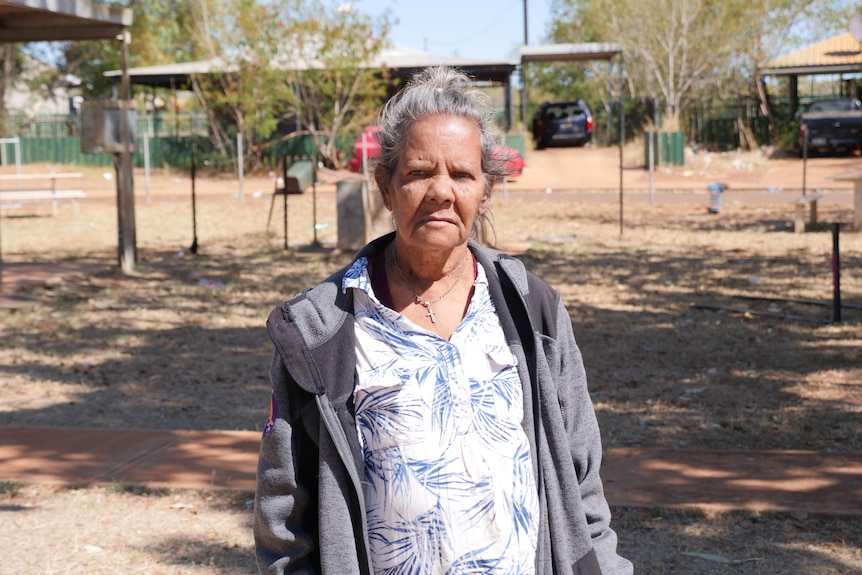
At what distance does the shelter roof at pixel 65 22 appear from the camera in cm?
1152

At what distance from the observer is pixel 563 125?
3709 centimetres

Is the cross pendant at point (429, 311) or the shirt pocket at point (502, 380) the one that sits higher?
the cross pendant at point (429, 311)

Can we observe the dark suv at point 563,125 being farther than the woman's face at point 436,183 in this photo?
Yes

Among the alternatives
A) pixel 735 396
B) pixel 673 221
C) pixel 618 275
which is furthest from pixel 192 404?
pixel 673 221

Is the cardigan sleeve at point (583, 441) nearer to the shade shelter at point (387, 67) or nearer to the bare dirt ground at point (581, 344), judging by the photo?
the bare dirt ground at point (581, 344)

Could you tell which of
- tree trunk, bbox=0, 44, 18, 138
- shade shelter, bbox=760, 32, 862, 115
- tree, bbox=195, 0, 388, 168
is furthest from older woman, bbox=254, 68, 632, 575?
tree trunk, bbox=0, 44, 18, 138

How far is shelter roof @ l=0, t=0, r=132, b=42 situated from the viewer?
11516 millimetres

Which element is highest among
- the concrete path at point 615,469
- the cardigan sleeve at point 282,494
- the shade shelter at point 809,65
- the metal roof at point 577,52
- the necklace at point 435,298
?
the shade shelter at point 809,65

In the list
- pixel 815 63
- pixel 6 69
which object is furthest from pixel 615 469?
pixel 6 69

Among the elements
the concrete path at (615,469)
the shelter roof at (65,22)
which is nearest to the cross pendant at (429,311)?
the concrete path at (615,469)

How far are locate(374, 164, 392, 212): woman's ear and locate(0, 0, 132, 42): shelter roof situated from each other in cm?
981

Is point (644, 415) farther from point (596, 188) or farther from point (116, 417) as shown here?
point (596, 188)

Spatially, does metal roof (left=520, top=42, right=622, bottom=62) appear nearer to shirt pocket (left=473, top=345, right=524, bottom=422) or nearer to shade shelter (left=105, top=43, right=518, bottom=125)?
shade shelter (left=105, top=43, right=518, bottom=125)

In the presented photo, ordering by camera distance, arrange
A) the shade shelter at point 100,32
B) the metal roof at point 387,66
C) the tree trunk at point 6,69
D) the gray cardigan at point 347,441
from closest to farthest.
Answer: the gray cardigan at point 347,441 → the shade shelter at point 100,32 → the metal roof at point 387,66 → the tree trunk at point 6,69
